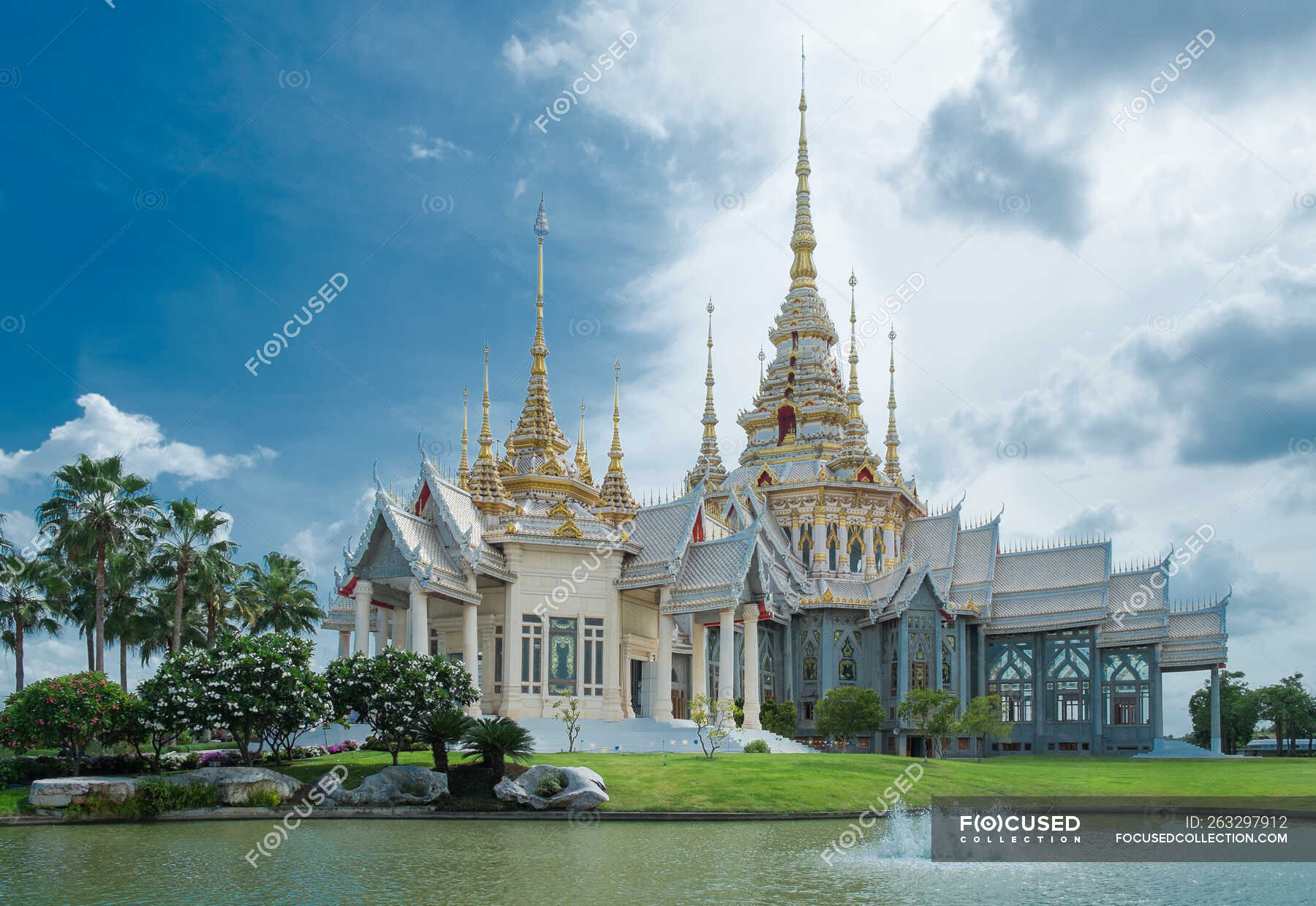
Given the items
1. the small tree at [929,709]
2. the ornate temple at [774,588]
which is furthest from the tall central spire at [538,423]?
the small tree at [929,709]

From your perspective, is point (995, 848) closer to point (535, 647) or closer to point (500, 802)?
point (500, 802)

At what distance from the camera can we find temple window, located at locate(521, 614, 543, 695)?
35.9 meters

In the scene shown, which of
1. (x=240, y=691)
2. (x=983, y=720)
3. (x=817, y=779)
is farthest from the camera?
(x=983, y=720)

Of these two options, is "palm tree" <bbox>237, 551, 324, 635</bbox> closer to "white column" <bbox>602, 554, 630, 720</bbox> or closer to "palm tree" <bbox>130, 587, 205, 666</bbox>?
"palm tree" <bbox>130, 587, 205, 666</bbox>

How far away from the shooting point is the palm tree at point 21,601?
39.0 meters

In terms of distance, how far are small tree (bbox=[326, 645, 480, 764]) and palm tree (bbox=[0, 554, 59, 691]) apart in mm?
15811

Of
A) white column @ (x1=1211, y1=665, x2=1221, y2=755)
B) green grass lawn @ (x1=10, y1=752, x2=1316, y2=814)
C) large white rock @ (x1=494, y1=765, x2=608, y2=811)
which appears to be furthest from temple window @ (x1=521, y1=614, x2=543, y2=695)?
white column @ (x1=1211, y1=665, x2=1221, y2=755)

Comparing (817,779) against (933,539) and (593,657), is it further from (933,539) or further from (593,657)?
(933,539)

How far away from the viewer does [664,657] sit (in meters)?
38.1

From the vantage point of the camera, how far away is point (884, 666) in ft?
175

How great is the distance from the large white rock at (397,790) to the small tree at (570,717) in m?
6.93

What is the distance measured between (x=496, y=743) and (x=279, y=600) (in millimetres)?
20702

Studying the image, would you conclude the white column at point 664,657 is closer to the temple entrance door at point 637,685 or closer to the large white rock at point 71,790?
the temple entrance door at point 637,685

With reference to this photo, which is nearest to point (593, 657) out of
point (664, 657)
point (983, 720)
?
point (664, 657)
